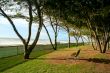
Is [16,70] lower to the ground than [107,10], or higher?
lower

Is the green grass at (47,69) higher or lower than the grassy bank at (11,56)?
higher

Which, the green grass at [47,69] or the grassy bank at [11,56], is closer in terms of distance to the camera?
the green grass at [47,69]

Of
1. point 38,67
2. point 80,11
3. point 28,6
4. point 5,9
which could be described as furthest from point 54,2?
point 38,67

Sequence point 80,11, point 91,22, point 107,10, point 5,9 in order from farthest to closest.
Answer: point 91,22 < point 80,11 < point 107,10 < point 5,9

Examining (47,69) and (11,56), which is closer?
(47,69)

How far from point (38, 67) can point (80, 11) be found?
45.3 feet

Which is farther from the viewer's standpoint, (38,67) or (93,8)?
(93,8)

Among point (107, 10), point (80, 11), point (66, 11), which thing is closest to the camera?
point (107, 10)

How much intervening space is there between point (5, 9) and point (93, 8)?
31.4 ft

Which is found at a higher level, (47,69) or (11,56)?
(47,69)

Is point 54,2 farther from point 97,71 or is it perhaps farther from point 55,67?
point 97,71

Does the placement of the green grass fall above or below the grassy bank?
above

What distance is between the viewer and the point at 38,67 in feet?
65.9

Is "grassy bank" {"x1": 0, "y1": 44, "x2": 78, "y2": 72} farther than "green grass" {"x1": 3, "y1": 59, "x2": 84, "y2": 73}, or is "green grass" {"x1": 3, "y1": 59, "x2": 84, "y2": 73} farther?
"grassy bank" {"x1": 0, "y1": 44, "x2": 78, "y2": 72}
